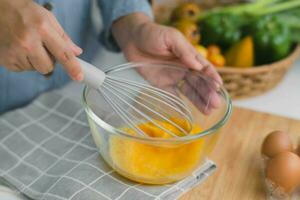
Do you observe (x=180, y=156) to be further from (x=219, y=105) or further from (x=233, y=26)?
(x=233, y=26)

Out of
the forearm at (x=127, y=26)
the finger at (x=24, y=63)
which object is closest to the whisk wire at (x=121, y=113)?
the finger at (x=24, y=63)

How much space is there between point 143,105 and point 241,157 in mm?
166

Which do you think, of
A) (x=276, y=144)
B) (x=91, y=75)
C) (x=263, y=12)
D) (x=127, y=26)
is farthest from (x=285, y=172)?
(x=263, y=12)

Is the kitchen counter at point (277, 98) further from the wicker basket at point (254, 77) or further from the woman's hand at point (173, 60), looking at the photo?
the woman's hand at point (173, 60)

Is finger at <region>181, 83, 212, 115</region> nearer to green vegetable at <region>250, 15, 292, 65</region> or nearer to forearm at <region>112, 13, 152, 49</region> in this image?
forearm at <region>112, 13, 152, 49</region>

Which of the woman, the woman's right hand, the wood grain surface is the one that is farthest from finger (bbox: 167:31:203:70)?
the woman's right hand

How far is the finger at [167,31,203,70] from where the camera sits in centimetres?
80

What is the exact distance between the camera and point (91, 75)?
65 cm

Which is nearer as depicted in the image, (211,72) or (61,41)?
(61,41)

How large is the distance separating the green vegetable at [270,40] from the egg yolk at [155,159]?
384 mm

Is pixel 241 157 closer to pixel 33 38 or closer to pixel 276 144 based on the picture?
pixel 276 144

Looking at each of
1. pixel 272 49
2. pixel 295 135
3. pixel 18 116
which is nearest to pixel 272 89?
pixel 272 49

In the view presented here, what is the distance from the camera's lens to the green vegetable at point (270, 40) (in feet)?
3.31

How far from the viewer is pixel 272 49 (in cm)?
101
